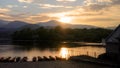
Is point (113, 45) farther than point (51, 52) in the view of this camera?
No

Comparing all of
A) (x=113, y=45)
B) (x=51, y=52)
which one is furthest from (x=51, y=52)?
(x=113, y=45)

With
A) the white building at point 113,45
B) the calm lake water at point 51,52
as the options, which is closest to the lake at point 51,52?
the calm lake water at point 51,52

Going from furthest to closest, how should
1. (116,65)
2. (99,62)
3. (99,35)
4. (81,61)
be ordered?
(99,35), (81,61), (99,62), (116,65)

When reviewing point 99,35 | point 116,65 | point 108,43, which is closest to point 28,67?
point 116,65

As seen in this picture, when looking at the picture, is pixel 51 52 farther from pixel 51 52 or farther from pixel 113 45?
pixel 113 45

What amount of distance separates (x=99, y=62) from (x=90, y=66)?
10.2ft

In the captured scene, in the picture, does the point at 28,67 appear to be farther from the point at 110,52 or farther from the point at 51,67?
the point at 110,52

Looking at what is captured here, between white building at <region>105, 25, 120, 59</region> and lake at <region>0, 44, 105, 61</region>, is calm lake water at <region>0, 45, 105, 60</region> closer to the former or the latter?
lake at <region>0, 44, 105, 61</region>

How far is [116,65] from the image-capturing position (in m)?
41.2

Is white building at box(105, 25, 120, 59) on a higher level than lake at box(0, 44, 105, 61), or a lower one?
higher

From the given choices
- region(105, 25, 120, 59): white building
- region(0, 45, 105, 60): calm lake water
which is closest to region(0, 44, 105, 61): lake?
region(0, 45, 105, 60): calm lake water

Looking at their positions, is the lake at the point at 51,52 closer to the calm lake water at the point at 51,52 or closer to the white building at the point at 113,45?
the calm lake water at the point at 51,52

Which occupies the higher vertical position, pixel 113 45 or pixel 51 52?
pixel 113 45

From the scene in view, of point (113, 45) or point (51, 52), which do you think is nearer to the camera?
point (113, 45)
